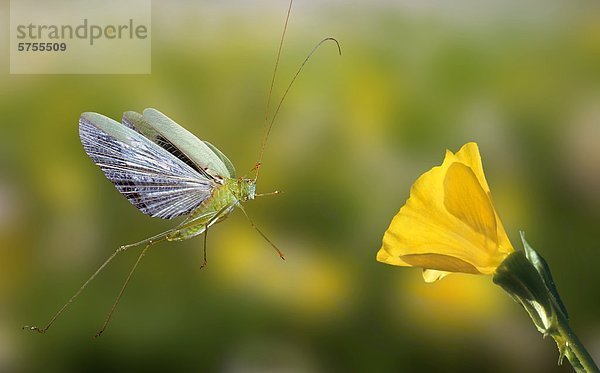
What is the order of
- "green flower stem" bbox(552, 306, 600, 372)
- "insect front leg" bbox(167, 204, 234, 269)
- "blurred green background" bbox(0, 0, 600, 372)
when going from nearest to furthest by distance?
"green flower stem" bbox(552, 306, 600, 372) < "insect front leg" bbox(167, 204, 234, 269) < "blurred green background" bbox(0, 0, 600, 372)

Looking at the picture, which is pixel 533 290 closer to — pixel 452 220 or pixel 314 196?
pixel 452 220

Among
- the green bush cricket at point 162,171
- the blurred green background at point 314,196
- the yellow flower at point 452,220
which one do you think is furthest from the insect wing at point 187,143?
the blurred green background at point 314,196

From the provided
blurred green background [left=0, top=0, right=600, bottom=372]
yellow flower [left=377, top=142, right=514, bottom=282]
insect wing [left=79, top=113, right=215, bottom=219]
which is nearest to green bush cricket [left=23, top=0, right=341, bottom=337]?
insect wing [left=79, top=113, right=215, bottom=219]

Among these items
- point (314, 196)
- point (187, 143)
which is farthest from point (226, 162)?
point (314, 196)

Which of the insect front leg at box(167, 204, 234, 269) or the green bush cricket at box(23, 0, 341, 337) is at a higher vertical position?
the green bush cricket at box(23, 0, 341, 337)

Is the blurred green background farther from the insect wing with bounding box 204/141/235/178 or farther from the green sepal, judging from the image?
the green sepal

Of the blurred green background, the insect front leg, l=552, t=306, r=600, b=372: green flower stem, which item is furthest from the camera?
the blurred green background

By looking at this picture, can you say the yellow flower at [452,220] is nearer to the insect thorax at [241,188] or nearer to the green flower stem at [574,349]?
the green flower stem at [574,349]
